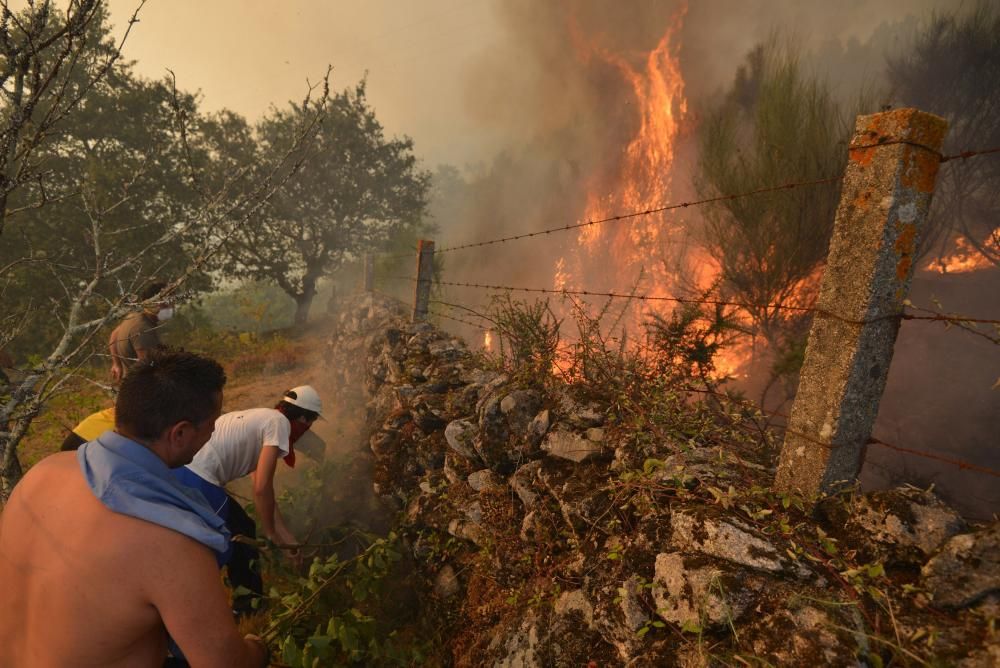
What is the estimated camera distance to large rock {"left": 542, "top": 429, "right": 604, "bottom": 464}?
10.4 feet

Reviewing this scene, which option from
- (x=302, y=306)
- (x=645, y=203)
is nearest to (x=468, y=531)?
(x=645, y=203)

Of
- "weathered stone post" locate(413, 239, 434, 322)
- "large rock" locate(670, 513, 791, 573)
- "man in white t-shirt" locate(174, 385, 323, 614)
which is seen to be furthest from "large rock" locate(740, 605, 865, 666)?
"weathered stone post" locate(413, 239, 434, 322)

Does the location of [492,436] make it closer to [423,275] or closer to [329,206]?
[423,275]

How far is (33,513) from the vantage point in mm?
1693

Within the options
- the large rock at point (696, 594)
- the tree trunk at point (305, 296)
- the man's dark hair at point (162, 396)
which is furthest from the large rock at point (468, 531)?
the tree trunk at point (305, 296)

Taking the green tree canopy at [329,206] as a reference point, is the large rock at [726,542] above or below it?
below

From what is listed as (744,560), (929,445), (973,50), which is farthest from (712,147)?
(744,560)

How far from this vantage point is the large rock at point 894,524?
190cm

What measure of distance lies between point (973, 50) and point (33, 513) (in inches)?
692

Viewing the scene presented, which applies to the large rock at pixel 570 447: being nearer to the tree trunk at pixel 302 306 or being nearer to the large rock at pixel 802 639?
the large rock at pixel 802 639

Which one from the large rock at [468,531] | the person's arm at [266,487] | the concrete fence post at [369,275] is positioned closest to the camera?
the large rock at [468,531]

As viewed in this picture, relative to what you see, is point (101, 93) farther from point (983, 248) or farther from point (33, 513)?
point (983, 248)

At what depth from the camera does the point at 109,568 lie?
5.07ft

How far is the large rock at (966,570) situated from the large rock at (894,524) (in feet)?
0.31
